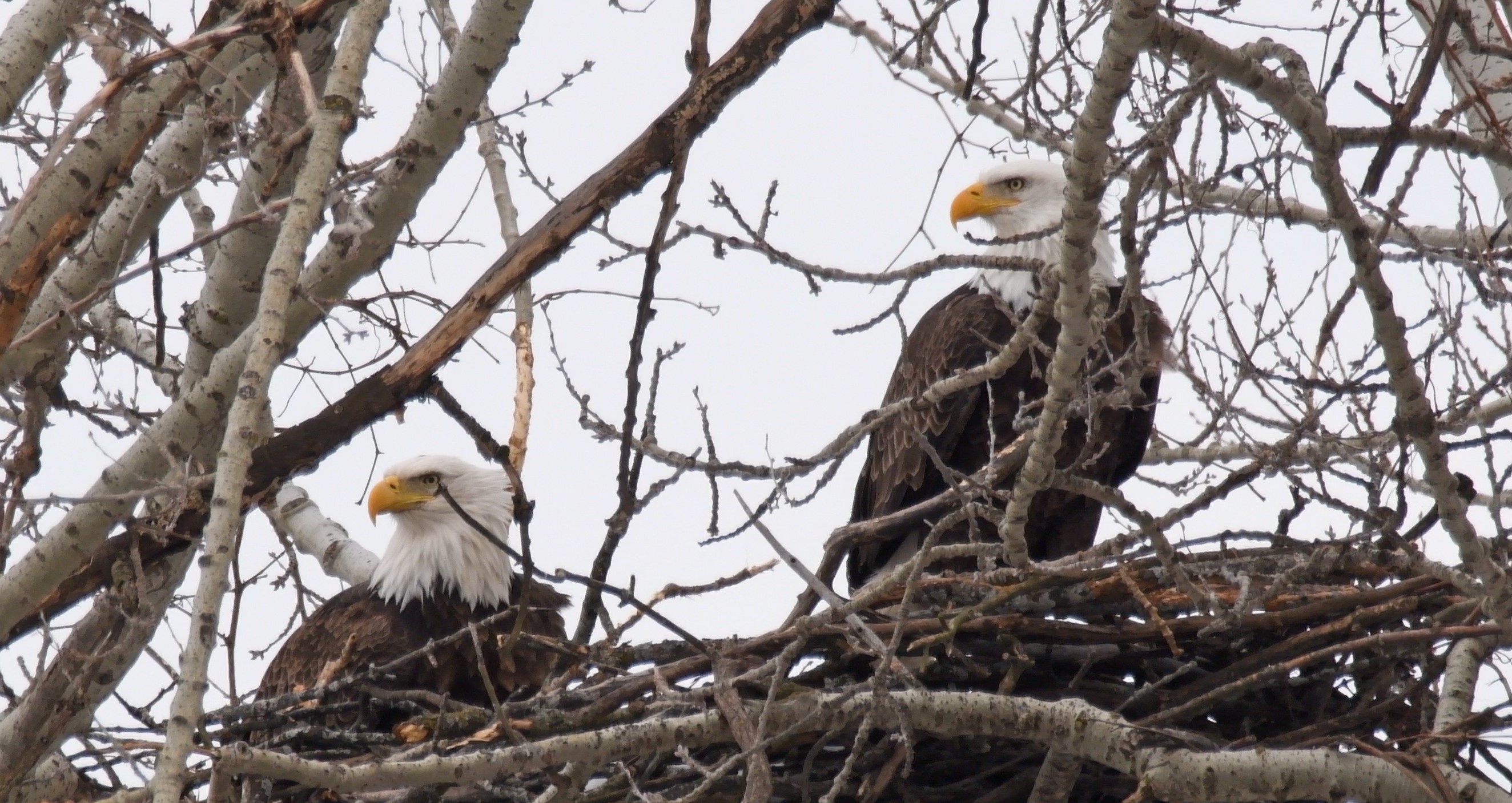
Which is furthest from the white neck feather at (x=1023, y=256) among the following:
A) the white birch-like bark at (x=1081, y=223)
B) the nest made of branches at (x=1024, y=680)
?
the white birch-like bark at (x=1081, y=223)

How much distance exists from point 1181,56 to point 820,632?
1.71 metres

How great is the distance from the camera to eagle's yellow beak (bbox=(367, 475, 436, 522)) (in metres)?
5.45

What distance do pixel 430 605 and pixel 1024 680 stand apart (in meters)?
2.17

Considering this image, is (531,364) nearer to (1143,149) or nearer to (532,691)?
(532,691)

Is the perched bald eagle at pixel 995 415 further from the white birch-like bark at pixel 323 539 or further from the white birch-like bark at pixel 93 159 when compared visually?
the white birch-like bark at pixel 93 159

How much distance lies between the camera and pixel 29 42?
3.40 metres

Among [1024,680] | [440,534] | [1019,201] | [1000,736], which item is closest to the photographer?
[1000,736]

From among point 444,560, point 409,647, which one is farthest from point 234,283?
point 444,560

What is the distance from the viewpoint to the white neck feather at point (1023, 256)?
527cm

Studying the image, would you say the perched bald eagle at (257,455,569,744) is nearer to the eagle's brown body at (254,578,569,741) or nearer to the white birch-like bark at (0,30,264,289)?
the eagle's brown body at (254,578,569,741)

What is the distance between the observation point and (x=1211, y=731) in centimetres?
386

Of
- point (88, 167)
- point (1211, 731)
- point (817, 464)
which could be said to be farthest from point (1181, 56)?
point (88, 167)

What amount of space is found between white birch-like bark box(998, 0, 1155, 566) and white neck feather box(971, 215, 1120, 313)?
2.15 m

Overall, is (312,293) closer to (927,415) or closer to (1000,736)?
(1000,736)
